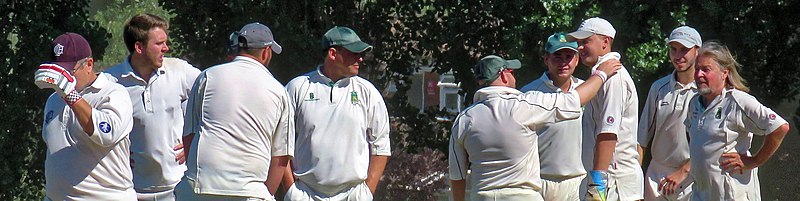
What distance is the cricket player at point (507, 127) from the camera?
7984mm

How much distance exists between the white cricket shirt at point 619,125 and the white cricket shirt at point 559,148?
135mm

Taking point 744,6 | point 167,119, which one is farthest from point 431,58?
point 167,119

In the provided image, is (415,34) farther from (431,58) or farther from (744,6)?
(744,6)

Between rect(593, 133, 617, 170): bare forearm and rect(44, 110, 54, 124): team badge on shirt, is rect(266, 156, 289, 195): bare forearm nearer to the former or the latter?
rect(44, 110, 54, 124): team badge on shirt

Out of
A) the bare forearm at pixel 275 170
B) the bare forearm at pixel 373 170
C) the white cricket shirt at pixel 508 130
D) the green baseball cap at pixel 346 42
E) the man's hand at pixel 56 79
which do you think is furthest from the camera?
the bare forearm at pixel 373 170

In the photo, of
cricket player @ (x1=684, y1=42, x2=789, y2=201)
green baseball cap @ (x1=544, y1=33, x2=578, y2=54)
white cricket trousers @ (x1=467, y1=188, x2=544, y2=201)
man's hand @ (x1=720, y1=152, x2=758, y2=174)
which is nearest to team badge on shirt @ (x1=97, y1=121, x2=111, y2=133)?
white cricket trousers @ (x1=467, y1=188, x2=544, y2=201)

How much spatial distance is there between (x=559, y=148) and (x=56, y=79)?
130 inches

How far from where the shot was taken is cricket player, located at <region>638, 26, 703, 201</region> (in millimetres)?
9594

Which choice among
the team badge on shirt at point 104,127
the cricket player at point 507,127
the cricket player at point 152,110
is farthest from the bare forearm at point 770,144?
the team badge on shirt at point 104,127

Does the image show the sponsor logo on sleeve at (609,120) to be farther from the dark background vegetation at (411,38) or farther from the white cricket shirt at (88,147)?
the dark background vegetation at (411,38)

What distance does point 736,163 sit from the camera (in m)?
8.98

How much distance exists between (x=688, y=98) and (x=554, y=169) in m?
1.37

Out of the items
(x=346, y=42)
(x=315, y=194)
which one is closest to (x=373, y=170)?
(x=315, y=194)

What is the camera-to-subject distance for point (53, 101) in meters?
7.56
